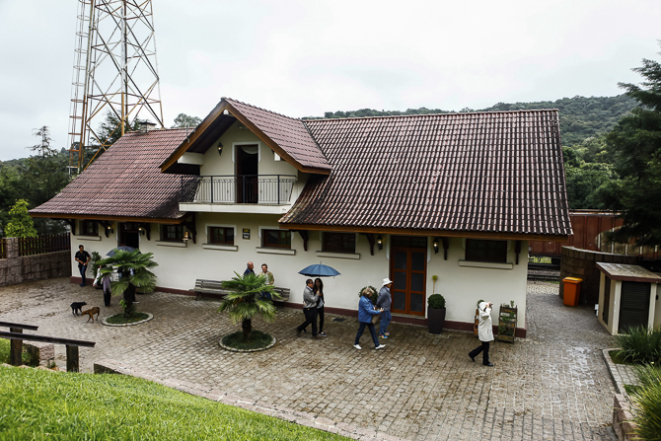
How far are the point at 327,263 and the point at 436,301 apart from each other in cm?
370

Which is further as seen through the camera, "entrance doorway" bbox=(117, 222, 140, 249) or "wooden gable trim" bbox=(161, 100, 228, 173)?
"entrance doorway" bbox=(117, 222, 140, 249)

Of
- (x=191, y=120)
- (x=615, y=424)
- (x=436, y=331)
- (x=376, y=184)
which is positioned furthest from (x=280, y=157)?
(x=191, y=120)

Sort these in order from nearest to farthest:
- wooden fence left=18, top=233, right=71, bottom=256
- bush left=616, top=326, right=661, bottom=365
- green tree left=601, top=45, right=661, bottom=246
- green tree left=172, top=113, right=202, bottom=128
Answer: bush left=616, top=326, right=661, bottom=365, green tree left=601, top=45, right=661, bottom=246, wooden fence left=18, top=233, right=71, bottom=256, green tree left=172, top=113, right=202, bottom=128

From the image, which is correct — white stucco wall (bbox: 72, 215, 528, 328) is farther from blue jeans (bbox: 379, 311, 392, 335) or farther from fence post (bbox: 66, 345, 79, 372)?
fence post (bbox: 66, 345, 79, 372)

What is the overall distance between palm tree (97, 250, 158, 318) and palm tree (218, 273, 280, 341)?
134 inches

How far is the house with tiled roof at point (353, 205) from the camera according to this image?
11.8m

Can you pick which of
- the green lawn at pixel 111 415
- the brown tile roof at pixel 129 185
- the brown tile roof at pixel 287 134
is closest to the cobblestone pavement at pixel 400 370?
the green lawn at pixel 111 415

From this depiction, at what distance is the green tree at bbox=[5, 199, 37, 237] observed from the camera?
64.6 ft

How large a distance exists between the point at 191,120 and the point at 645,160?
62.5 metres

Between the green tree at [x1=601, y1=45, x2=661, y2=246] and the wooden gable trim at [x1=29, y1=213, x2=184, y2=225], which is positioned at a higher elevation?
the green tree at [x1=601, y1=45, x2=661, y2=246]

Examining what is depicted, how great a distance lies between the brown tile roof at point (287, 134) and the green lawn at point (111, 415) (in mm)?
8514

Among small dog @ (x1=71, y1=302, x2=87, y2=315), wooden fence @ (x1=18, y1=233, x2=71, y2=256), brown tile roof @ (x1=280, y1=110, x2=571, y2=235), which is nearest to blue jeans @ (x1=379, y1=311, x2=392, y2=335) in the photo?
brown tile roof @ (x1=280, y1=110, x2=571, y2=235)

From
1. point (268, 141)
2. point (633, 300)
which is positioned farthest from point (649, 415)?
point (268, 141)

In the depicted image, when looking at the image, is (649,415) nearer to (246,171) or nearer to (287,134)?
(287,134)
